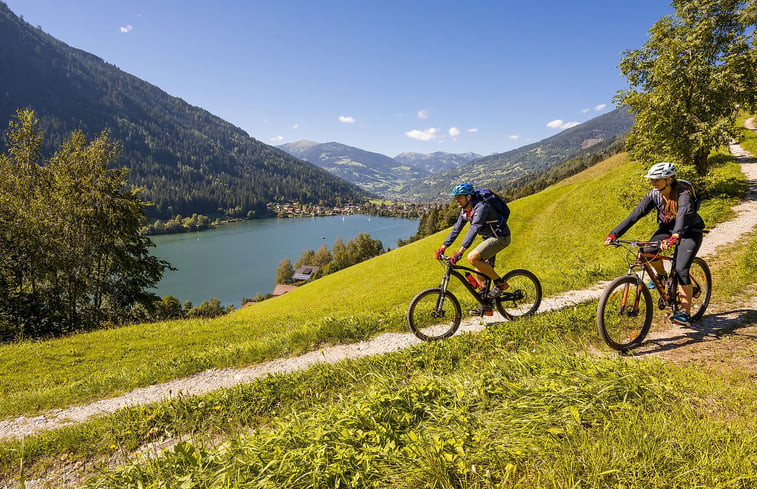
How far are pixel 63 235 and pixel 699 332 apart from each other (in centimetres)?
2632

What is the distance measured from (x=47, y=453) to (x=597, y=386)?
24.8 ft

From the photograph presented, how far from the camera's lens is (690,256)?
5730mm

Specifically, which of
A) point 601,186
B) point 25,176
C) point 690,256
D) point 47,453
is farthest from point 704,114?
point 25,176

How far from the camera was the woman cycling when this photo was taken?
558 cm

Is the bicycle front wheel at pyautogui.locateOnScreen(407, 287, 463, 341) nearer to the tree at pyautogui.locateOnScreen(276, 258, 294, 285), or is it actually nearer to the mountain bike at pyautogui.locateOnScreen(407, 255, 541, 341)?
the mountain bike at pyautogui.locateOnScreen(407, 255, 541, 341)

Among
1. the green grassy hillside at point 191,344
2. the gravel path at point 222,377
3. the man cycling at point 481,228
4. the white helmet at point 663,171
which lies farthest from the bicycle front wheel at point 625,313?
the green grassy hillside at point 191,344

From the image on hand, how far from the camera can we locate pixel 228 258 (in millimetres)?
129500

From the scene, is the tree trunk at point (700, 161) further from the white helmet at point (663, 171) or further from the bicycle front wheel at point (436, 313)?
the bicycle front wheel at point (436, 313)

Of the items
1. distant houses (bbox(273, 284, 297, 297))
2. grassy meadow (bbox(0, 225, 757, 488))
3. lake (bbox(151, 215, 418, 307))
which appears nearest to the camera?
grassy meadow (bbox(0, 225, 757, 488))

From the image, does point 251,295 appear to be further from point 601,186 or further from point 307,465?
point 307,465

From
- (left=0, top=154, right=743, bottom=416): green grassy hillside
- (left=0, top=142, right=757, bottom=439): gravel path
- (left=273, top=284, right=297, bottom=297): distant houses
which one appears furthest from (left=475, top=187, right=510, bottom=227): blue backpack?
(left=273, top=284, right=297, bottom=297): distant houses

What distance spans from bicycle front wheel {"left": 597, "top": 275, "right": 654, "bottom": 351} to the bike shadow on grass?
22 centimetres

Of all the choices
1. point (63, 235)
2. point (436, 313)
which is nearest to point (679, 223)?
point (436, 313)

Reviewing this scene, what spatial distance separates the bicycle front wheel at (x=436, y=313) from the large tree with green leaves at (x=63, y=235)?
60.3ft
